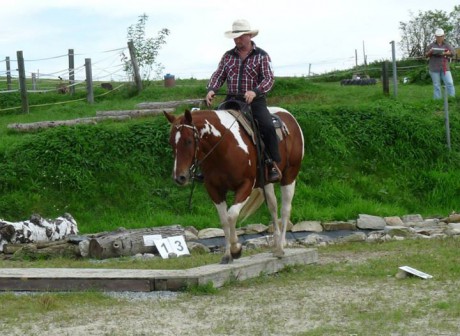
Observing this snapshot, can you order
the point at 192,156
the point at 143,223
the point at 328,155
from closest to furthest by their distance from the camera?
the point at 192,156, the point at 143,223, the point at 328,155

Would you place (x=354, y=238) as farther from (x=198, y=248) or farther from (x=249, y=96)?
(x=249, y=96)

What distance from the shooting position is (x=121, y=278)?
10141 mm

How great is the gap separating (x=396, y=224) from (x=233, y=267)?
22.5 feet

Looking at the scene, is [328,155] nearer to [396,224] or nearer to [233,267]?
[396,224]

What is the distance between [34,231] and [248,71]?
17.6ft

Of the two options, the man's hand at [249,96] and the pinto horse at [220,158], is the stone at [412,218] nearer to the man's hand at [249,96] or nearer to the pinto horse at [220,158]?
the pinto horse at [220,158]

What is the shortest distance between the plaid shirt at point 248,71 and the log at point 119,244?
3708mm

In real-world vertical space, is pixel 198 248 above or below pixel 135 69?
below

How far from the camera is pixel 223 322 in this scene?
848 centimetres

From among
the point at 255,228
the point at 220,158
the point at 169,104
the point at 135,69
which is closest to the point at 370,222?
the point at 255,228

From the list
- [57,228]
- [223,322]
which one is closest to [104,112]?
[57,228]

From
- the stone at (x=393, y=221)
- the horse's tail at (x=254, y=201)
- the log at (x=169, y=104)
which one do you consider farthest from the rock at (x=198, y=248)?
the log at (x=169, y=104)

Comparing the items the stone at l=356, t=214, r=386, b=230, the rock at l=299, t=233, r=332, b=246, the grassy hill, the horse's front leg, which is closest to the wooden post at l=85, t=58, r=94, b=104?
the grassy hill

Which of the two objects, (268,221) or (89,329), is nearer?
(89,329)
